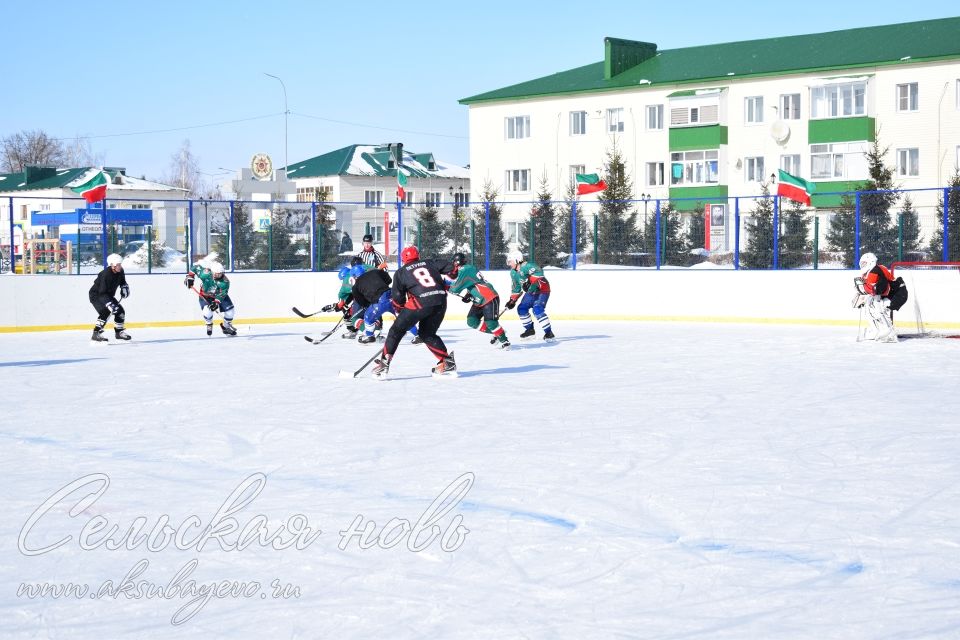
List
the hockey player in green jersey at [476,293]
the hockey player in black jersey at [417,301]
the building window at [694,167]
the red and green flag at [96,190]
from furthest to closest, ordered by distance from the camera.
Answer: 1. the building window at [694,167]
2. the red and green flag at [96,190]
3. the hockey player in green jersey at [476,293]
4. the hockey player in black jersey at [417,301]

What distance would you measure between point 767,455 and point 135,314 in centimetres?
1147

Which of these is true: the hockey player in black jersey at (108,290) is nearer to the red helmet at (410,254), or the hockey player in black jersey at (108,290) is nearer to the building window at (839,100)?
the red helmet at (410,254)

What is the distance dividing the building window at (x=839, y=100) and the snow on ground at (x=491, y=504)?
26565 millimetres

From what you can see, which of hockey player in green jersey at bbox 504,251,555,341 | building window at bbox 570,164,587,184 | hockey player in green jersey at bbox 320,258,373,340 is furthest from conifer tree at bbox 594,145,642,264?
building window at bbox 570,164,587,184

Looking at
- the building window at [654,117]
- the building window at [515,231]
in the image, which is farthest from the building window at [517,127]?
the building window at [515,231]

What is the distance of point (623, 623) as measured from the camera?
3309 mm

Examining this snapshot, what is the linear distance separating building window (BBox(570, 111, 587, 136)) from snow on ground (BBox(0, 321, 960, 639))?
30654 millimetres

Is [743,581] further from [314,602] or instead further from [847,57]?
[847,57]

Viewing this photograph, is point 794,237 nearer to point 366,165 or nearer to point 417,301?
point 417,301

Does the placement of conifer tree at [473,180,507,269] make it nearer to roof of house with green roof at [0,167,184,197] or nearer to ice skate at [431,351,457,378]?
ice skate at [431,351,457,378]

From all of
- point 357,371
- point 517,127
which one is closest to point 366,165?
point 517,127

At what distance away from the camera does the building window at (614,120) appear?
3869 centimetres

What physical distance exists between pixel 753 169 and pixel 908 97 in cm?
510

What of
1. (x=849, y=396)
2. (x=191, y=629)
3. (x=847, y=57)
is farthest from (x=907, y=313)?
(x=847, y=57)
